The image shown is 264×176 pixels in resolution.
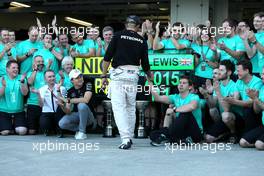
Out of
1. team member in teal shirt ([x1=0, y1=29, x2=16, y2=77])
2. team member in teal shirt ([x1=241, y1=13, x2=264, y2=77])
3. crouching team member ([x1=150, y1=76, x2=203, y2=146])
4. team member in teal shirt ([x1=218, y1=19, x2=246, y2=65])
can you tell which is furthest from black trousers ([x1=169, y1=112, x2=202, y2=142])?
team member in teal shirt ([x1=0, y1=29, x2=16, y2=77])

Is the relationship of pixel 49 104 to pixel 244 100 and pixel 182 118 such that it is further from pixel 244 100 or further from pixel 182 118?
pixel 244 100

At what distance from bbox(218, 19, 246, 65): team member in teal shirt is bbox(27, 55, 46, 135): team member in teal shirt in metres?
3.03

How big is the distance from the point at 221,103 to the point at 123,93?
1.52m

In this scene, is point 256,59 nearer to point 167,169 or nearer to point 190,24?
point 167,169

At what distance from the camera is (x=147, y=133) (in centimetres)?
881

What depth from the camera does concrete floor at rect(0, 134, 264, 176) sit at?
18.9 ft

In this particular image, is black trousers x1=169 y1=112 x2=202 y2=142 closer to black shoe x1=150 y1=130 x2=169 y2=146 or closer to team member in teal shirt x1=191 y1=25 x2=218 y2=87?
black shoe x1=150 y1=130 x2=169 y2=146

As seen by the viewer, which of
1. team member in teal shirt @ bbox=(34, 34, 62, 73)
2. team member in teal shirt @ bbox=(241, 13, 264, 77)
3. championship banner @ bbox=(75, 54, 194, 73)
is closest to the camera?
team member in teal shirt @ bbox=(241, 13, 264, 77)

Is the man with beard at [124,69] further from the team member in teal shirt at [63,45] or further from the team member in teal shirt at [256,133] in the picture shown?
the team member in teal shirt at [63,45]

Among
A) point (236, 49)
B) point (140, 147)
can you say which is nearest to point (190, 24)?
point (236, 49)

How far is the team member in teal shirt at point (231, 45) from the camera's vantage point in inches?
325

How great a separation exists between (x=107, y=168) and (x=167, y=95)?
110 inches

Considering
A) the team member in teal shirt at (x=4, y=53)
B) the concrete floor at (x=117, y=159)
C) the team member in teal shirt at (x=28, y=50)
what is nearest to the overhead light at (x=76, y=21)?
the team member in teal shirt at (x=28, y=50)

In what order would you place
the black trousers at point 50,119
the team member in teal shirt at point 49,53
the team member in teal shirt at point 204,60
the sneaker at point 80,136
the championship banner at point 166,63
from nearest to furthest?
the sneaker at point 80,136, the championship banner at point 166,63, the team member in teal shirt at point 204,60, the black trousers at point 50,119, the team member in teal shirt at point 49,53
